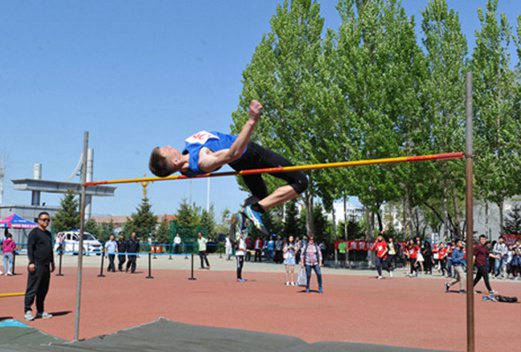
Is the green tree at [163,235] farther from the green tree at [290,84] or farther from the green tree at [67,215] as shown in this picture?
the green tree at [290,84]

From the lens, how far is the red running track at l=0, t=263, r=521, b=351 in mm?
7625

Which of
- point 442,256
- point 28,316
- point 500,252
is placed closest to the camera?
point 28,316

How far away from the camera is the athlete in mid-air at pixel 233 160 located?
457 cm

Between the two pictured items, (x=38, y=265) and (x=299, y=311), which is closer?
(x=38, y=265)

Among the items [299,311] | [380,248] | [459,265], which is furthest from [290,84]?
[299,311]

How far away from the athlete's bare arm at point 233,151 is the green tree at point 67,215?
44.7 metres

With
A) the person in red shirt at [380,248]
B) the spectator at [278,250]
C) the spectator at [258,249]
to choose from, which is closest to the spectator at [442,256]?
the person in red shirt at [380,248]

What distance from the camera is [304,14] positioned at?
103 ft

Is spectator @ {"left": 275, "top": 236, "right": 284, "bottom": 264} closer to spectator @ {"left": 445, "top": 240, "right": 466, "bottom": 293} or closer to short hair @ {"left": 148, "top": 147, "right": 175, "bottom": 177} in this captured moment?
spectator @ {"left": 445, "top": 240, "right": 466, "bottom": 293}

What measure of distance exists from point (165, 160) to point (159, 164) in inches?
3.4

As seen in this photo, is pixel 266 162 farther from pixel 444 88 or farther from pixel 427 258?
pixel 444 88

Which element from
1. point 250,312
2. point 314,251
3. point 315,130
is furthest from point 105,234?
point 250,312

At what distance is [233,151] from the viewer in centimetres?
454

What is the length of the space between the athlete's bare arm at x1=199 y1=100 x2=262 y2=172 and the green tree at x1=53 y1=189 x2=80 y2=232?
44.7 meters
